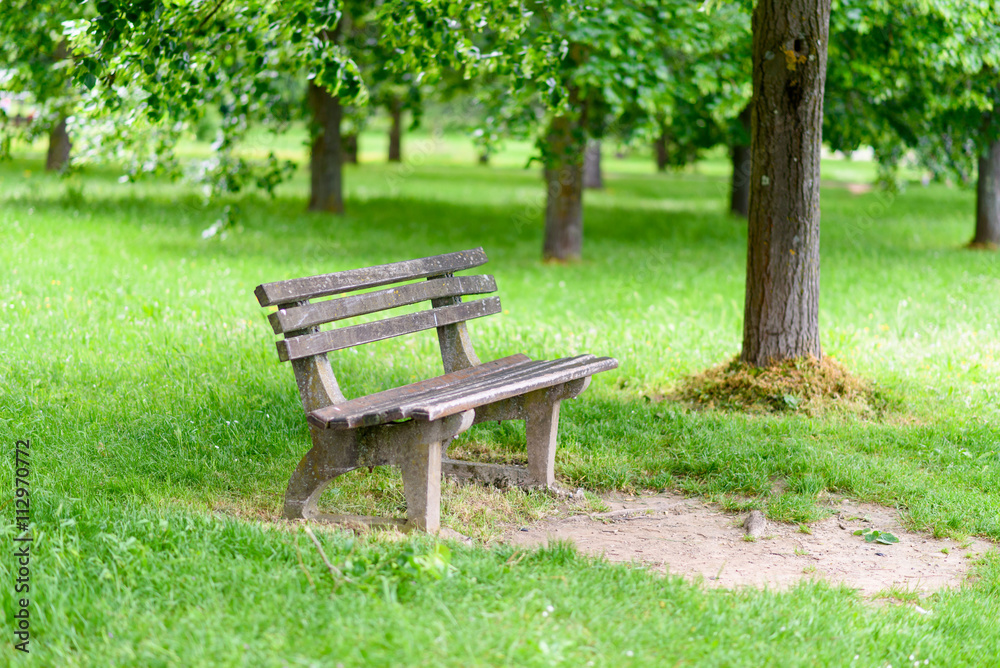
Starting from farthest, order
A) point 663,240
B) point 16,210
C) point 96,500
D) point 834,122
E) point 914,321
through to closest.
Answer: point 663,240, point 834,122, point 16,210, point 914,321, point 96,500

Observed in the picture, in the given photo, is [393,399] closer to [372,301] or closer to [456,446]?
[372,301]

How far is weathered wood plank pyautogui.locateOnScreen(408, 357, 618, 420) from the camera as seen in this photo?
3424 millimetres

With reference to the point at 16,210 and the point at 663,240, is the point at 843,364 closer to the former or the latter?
Result: the point at 663,240

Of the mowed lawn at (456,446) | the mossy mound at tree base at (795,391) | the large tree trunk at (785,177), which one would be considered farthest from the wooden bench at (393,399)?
the large tree trunk at (785,177)

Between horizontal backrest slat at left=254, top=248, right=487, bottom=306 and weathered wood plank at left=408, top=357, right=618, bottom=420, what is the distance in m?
0.71

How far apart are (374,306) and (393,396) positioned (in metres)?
0.44

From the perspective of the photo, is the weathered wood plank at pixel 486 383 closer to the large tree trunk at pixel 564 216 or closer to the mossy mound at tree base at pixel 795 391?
the mossy mound at tree base at pixel 795 391

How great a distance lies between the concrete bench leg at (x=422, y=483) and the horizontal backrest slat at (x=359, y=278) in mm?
765

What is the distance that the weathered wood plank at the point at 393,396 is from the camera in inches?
139

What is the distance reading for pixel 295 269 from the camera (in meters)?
9.20

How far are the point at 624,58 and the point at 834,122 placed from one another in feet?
12.8

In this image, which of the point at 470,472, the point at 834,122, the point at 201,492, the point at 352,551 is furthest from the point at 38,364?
the point at 834,122

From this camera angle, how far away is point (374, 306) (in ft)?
13.6

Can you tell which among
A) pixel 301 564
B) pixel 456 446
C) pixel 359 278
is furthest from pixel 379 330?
pixel 301 564
